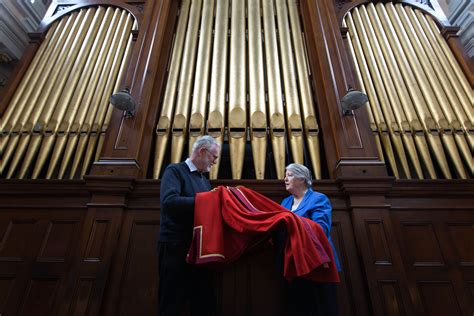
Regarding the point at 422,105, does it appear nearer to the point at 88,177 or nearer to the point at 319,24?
the point at 319,24

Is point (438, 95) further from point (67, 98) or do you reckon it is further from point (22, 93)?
point (22, 93)

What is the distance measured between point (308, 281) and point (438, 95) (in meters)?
2.88

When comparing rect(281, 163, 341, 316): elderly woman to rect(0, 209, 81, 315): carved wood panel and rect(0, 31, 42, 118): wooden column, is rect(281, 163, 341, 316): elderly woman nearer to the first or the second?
rect(0, 209, 81, 315): carved wood panel

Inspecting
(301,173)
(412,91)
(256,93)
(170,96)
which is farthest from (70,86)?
(412,91)

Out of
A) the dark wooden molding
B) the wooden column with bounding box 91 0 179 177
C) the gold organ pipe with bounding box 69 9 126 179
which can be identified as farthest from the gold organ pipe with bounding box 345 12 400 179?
the gold organ pipe with bounding box 69 9 126 179

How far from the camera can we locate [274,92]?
11.9ft

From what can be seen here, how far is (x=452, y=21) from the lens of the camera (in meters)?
5.05

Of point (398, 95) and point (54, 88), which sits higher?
point (54, 88)

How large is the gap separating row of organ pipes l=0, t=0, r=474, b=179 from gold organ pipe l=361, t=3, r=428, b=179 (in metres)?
0.01

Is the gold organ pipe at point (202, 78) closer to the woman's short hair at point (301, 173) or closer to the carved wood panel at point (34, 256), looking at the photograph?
the woman's short hair at point (301, 173)

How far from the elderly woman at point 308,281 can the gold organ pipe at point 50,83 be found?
108 inches

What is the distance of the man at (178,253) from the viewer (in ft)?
6.15

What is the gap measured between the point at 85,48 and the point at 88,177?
239 cm

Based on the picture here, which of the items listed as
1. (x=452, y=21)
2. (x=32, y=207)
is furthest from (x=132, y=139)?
(x=452, y=21)
